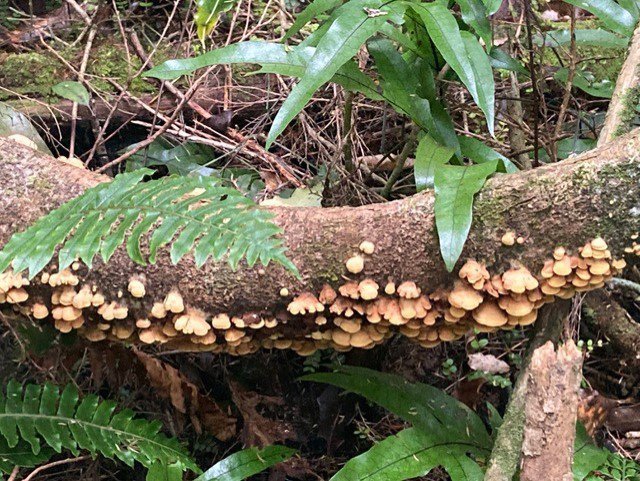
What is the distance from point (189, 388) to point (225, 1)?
152 centimetres

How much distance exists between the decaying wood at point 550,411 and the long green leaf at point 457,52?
0.64 metres

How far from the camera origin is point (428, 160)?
207 cm

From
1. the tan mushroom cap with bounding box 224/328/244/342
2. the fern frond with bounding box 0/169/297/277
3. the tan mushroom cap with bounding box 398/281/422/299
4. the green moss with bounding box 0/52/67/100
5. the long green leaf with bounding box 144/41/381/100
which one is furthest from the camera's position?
the green moss with bounding box 0/52/67/100

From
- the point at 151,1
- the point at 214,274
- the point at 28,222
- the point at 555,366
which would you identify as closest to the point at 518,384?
the point at 555,366

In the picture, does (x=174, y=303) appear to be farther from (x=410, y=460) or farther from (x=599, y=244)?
(x=599, y=244)

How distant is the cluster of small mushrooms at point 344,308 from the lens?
5.85 ft

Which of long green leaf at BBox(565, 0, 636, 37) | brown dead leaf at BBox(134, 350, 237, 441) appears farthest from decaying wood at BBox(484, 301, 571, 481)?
brown dead leaf at BBox(134, 350, 237, 441)

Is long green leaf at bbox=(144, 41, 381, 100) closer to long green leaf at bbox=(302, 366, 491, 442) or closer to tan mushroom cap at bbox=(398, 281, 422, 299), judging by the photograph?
tan mushroom cap at bbox=(398, 281, 422, 299)

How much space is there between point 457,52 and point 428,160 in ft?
1.19

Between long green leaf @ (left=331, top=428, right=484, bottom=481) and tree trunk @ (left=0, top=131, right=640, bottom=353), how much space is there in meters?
0.32

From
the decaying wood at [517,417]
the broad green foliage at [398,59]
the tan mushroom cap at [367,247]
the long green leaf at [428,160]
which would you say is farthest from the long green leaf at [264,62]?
the decaying wood at [517,417]

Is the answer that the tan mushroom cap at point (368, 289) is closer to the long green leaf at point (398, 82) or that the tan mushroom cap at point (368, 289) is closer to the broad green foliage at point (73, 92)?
the long green leaf at point (398, 82)

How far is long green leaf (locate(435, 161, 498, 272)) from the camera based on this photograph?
1.73 m

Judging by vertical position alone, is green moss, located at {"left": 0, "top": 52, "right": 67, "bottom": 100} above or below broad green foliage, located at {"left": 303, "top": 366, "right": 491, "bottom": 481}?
above
